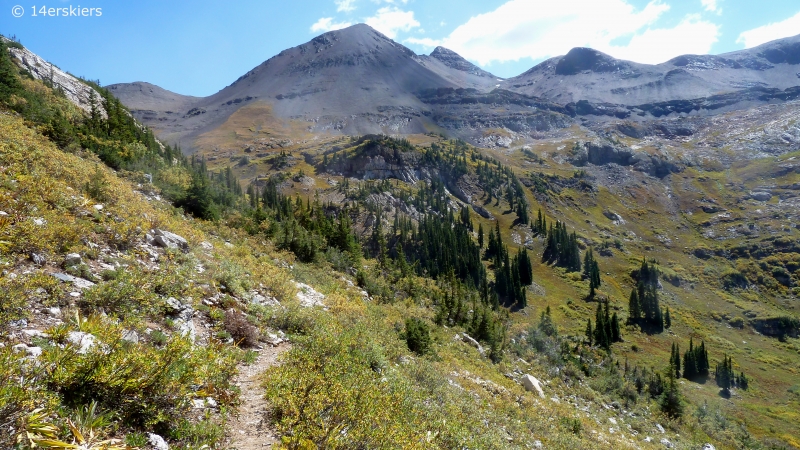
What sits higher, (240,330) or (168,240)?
(168,240)

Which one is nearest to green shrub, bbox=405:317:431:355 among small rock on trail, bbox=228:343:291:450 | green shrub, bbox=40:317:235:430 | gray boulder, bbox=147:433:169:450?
small rock on trail, bbox=228:343:291:450

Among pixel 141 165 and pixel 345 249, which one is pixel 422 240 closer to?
pixel 345 249

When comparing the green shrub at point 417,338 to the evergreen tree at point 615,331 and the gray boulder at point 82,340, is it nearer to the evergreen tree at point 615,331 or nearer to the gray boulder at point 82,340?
the gray boulder at point 82,340

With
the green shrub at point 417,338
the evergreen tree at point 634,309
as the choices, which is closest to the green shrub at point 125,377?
the green shrub at point 417,338

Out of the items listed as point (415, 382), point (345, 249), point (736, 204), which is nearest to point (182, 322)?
point (415, 382)

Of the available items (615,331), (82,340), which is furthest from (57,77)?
(615,331)

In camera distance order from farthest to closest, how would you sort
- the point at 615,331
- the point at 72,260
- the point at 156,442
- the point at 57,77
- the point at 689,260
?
the point at 689,260 → the point at 615,331 → the point at 57,77 → the point at 72,260 → the point at 156,442

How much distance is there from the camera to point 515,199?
530ft

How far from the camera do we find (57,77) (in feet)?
122

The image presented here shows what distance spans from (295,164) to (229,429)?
168 meters

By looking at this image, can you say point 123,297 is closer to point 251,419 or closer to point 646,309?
point 251,419

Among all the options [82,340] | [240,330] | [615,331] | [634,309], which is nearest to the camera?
[82,340]

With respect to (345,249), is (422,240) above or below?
below

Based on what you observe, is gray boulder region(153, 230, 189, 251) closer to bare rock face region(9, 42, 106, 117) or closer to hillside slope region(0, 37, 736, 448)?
hillside slope region(0, 37, 736, 448)
